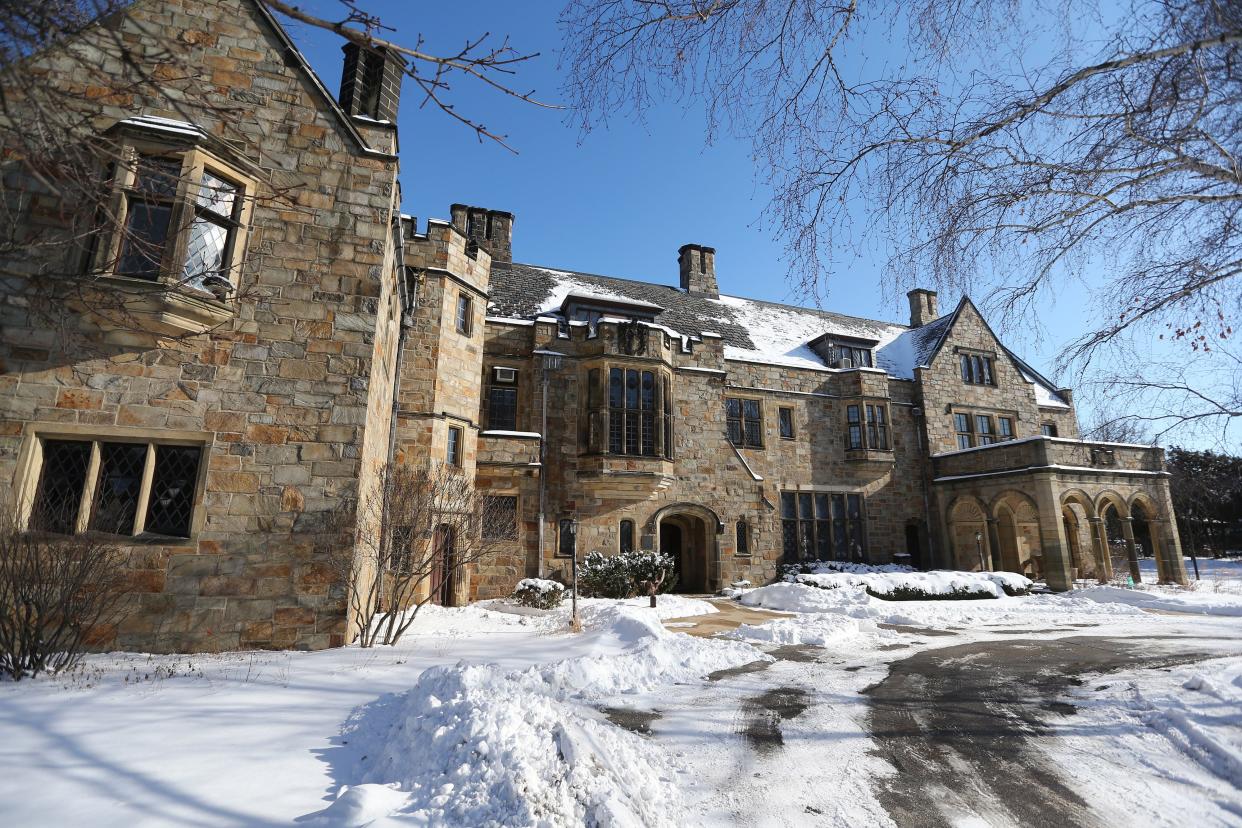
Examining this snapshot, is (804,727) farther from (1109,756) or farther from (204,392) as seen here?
(204,392)

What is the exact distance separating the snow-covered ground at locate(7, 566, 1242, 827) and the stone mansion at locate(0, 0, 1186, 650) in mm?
2036

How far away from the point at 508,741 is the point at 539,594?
10657 millimetres

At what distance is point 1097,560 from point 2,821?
29.7 metres

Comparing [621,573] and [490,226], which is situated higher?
[490,226]

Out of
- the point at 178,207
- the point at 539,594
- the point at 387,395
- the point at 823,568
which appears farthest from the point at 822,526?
the point at 178,207

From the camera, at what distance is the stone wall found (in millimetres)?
7254

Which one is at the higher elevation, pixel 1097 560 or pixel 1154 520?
pixel 1154 520

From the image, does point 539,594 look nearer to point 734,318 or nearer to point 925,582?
point 925,582

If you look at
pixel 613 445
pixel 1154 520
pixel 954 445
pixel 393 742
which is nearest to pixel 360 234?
→ pixel 393 742

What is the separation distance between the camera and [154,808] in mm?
2977

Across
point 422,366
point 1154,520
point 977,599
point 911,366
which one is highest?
point 911,366

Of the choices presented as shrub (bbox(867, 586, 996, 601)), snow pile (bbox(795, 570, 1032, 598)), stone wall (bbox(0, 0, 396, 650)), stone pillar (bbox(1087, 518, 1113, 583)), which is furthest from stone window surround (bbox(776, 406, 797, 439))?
stone wall (bbox(0, 0, 396, 650))

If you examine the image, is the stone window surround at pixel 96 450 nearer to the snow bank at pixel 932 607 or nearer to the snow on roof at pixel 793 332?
the snow bank at pixel 932 607

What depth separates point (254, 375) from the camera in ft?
25.9
